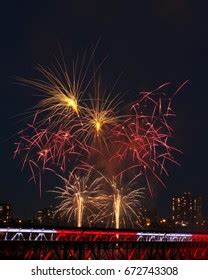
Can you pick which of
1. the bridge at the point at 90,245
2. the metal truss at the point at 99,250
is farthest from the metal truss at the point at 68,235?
the metal truss at the point at 99,250

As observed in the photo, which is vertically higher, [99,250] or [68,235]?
[68,235]

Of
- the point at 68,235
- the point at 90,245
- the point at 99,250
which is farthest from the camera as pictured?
the point at 68,235

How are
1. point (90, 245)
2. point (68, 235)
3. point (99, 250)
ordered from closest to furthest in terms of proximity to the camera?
point (90, 245), point (99, 250), point (68, 235)

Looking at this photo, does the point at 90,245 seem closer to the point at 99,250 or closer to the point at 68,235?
the point at 99,250

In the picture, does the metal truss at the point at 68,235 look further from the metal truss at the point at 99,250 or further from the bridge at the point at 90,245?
the metal truss at the point at 99,250

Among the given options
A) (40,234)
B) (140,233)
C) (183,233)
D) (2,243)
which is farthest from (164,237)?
(2,243)

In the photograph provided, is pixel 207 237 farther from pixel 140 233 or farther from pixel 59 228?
pixel 59 228

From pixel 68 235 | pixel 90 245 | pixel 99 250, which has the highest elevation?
pixel 68 235

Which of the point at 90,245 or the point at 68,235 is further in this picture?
the point at 68,235

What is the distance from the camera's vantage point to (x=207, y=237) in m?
81.1

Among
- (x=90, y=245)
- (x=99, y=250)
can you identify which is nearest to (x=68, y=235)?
(x=99, y=250)

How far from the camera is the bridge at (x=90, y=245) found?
41166mm

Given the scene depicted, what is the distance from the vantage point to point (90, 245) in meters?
47.5

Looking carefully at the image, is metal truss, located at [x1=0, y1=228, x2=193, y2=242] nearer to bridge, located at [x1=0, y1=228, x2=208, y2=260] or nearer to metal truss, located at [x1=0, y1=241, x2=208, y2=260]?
bridge, located at [x1=0, y1=228, x2=208, y2=260]
